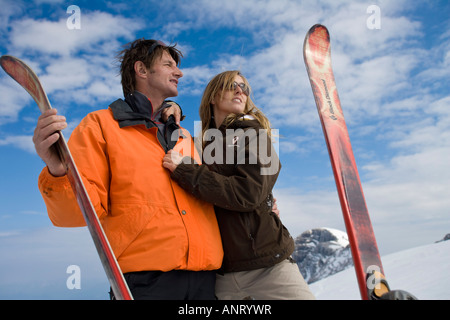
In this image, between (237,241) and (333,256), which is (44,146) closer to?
(237,241)

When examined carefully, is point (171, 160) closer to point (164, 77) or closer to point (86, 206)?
point (86, 206)

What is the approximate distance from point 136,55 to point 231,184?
52.3 inches

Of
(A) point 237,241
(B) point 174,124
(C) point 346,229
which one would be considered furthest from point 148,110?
(C) point 346,229

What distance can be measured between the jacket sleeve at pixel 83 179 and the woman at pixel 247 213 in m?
0.38

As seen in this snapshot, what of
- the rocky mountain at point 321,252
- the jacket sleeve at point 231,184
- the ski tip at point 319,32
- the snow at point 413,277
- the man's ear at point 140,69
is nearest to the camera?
the jacket sleeve at point 231,184

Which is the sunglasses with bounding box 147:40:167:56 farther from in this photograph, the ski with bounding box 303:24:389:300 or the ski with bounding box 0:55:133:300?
the ski with bounding box 303:24:389:300

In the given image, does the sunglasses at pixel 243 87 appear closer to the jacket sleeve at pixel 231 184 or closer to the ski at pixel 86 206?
the jacket sleeve at pixel 231 184

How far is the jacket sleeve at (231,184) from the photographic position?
1.97 meters

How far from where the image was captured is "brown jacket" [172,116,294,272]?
6.51 ft

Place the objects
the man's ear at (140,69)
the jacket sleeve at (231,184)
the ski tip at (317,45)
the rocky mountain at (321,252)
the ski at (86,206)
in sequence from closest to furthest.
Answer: the ski at (86,206)
the jacket sleeve at (231,184)
the man's ear at (140,69)
the ski tip at (317,45)
the rocky mountain at (321,252)

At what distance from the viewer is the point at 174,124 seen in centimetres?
240

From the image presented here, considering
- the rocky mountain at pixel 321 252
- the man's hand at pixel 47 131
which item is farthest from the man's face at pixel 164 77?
the rocky mountain at pixel 321 252

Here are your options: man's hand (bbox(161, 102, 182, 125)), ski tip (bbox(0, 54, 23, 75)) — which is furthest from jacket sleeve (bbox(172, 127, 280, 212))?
ski tip (bbox(0, 54, 23, 75))

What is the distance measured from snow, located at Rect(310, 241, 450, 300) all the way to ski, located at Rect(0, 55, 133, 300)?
18.4 ft
